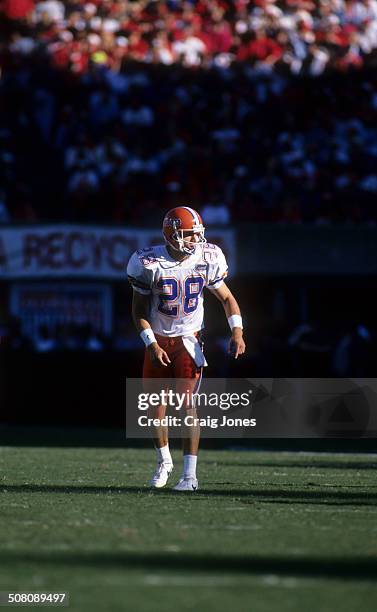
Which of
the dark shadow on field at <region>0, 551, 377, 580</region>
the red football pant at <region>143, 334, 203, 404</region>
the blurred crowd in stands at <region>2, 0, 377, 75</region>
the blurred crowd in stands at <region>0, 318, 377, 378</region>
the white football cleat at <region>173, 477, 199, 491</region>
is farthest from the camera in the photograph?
the blurred crowd in stands at <region>2, 0, 377, 75</region>

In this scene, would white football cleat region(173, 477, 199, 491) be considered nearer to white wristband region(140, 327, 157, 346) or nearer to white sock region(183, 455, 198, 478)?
white sock region(183, 455, 198, 478)

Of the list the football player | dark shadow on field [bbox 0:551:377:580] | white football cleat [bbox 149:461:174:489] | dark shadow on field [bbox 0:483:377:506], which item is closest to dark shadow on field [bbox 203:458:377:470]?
dark shadow on field [bbox 0:483:377:506]

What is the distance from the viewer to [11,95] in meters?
25.5

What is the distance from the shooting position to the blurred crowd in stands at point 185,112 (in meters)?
23.8

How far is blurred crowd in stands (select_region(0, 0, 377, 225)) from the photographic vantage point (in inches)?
937

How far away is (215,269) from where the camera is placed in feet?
34.0

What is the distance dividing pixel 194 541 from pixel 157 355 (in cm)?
303

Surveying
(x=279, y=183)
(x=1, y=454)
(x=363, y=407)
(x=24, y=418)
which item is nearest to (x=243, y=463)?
(x=1, y=454)

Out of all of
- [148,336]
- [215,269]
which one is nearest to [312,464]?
[215,269]

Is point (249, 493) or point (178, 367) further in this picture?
point (178, 367)

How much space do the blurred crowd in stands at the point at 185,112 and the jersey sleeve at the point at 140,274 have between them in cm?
1264

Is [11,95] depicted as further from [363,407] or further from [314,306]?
[363,407]

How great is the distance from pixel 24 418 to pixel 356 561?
15.1 m

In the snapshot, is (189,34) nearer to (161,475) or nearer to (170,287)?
(170,287)
